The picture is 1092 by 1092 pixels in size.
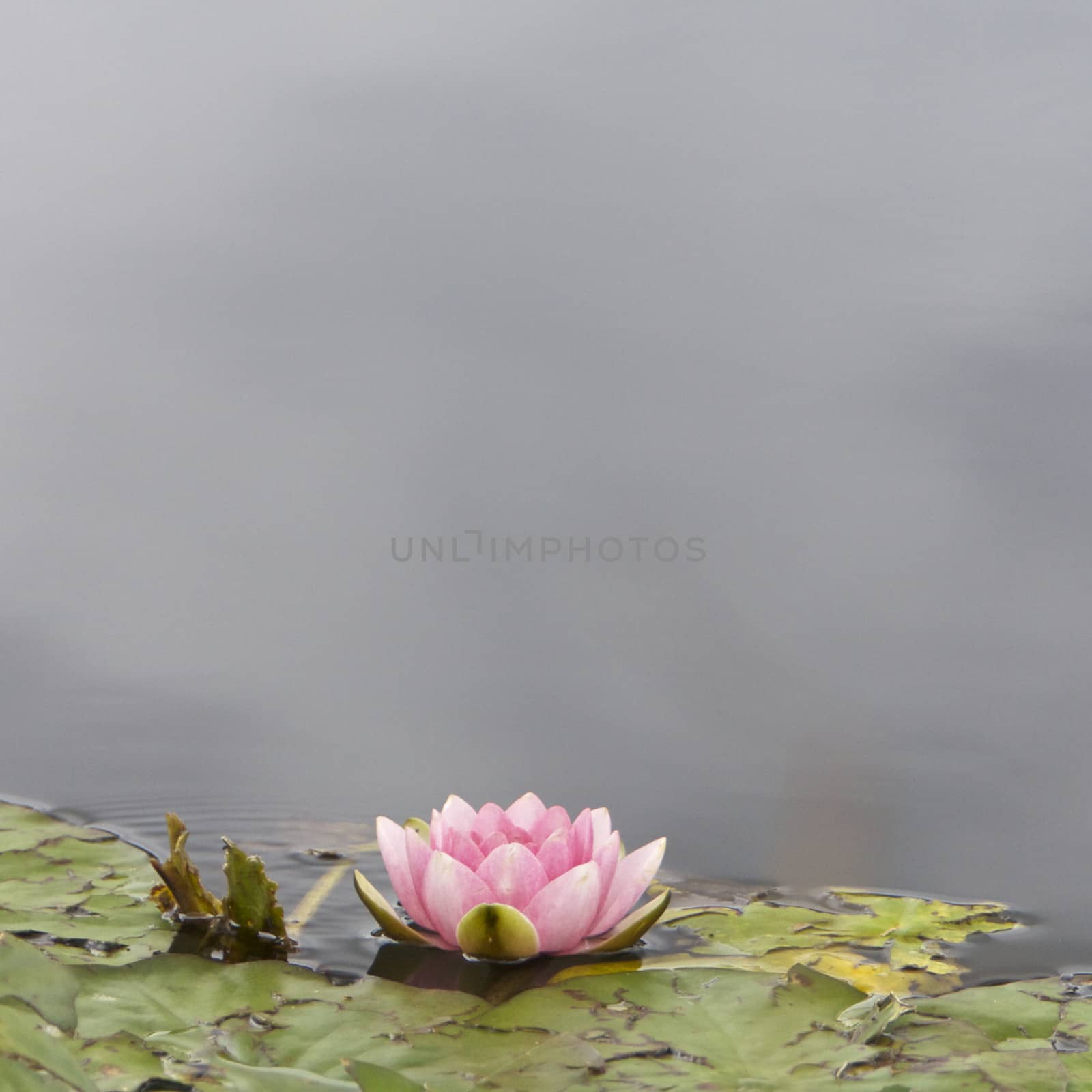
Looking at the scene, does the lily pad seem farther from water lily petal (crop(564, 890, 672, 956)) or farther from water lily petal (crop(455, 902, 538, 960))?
water lily petal (crop(564, 890, 672, 956))

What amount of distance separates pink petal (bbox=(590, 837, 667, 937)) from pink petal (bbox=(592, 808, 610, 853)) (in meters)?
0.03

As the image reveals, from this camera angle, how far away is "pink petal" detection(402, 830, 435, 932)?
108 centimetres

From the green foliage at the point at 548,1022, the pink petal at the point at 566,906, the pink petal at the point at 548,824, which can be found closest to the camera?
the green foliage at the point at 548,1022

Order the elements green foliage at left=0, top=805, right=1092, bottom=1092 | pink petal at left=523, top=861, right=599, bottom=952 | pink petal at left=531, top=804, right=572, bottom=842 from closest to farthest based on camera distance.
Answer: green foliage at left=0, top=805, right=1092, bottom=1092 < pink petal at left=523, top=861, right=599, bottom=952 < pink petal at left=531, top=804, right=572, bottom=842

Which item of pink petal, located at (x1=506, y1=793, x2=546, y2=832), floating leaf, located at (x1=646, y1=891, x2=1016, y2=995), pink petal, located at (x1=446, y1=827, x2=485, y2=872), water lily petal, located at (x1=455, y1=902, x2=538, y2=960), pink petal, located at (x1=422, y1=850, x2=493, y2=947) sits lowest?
floating leaf, located at (x1=646, y1=891, x2=1016, y2=995)

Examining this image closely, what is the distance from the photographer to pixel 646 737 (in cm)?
179

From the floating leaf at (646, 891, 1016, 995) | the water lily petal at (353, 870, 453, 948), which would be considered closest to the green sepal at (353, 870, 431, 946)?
the water lily petal at (353, 870, 453, 948)

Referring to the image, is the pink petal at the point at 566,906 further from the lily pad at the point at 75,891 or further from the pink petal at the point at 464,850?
the lily pad at the point at 75,891

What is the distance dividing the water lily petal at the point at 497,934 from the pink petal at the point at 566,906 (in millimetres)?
11

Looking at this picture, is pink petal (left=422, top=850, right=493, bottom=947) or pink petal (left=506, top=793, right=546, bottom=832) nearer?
pink petal (left=422, top=850, right=493, bottom=947)

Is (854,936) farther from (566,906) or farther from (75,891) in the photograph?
(75,891)

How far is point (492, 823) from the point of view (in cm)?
115

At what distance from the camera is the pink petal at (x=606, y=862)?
1082mm

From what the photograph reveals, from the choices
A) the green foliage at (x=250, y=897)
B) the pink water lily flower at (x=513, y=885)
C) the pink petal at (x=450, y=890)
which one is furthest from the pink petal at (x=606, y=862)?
the green foliage at (x=250, y=897)
